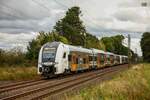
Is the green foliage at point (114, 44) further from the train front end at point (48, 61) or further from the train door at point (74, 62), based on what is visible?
the train front end at point (48, 61)

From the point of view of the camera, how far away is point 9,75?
33.0m

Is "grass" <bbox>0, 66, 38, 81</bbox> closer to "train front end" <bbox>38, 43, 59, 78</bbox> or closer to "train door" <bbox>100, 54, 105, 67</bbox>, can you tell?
"train front end" <bbox>38, 43, 59, 78</bbox>

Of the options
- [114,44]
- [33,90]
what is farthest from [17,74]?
[114,44]

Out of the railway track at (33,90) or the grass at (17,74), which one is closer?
the railway track at (33,90)

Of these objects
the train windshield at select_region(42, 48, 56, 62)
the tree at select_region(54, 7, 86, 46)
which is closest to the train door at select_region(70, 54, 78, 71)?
the train windshield at select_region(42, 48, 56, 62)

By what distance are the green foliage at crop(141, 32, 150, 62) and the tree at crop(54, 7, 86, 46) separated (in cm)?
3111

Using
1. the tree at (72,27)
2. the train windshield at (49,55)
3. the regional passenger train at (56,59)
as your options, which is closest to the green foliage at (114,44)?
the tree at (72,27)

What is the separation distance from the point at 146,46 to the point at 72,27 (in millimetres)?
36453

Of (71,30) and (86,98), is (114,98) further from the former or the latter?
(71,30)

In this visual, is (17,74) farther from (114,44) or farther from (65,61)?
(114,44)

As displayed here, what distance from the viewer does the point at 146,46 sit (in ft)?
396

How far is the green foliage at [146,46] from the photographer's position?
4636 inches

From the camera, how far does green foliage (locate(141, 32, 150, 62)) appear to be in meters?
118

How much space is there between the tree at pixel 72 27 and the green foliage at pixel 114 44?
5500cm
